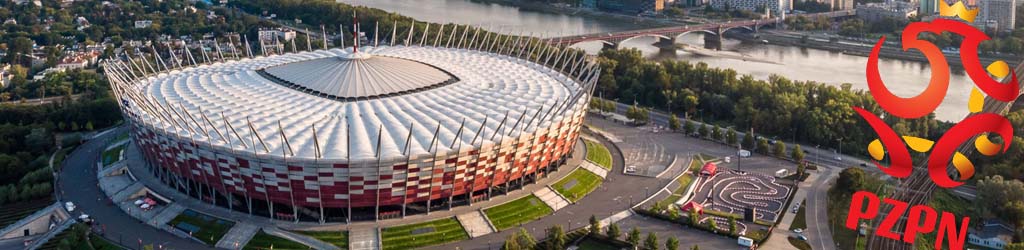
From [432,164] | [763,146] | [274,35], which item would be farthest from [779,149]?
[274,35]

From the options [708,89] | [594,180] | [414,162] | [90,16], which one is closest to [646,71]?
[708,89]

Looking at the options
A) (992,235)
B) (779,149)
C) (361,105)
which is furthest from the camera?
(779,149)

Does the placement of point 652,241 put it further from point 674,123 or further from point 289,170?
point 674,123

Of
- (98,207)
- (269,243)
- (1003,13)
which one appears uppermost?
(1003,13)

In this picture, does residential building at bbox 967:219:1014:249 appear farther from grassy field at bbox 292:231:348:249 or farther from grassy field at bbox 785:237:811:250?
grassy field at bbox 292:231:348:249

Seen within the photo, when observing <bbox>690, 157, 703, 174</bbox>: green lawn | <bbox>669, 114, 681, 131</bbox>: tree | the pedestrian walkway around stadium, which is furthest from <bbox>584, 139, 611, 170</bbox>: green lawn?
<bbox>669, 114, 681, 131</bbox>: tree

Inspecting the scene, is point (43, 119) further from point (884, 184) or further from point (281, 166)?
point (884, 184)

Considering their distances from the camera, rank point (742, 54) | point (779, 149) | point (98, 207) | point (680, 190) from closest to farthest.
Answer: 1. point (98, 207)
2. point (680, 190)
3. point (779, 149)
4. point (742, 54)
